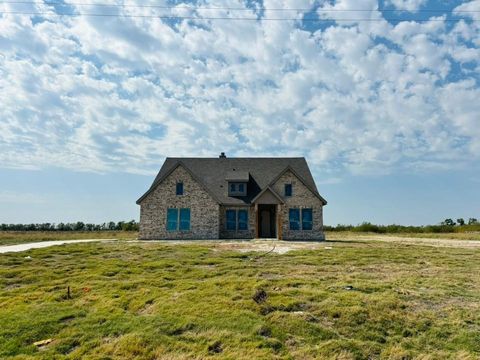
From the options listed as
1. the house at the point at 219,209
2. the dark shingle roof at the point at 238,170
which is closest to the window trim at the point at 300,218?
the house at the point at 219,209

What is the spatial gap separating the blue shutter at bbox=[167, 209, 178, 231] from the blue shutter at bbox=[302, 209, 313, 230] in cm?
895

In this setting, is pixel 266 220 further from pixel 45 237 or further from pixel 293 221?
pixel 45 237

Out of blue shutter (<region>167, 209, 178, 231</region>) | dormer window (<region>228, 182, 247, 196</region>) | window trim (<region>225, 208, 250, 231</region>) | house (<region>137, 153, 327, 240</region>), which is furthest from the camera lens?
dormer window (<region>228, 182, 247, 196</region>)

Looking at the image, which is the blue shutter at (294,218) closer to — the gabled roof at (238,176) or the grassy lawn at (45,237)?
the gabled roof at (238,176)

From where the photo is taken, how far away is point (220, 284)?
830 cm

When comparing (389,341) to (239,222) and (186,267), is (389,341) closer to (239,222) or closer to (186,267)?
(186,267)

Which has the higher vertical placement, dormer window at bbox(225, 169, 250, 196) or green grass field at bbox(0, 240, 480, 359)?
dormer window at bbox(225, 169, 250, 196)

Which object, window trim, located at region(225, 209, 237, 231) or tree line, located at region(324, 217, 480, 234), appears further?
tree line, located at region(324, 217, 480, 234)

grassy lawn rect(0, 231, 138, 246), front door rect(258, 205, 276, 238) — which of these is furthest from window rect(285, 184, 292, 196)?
grassy lawn rect(0, 231, 138, 246)

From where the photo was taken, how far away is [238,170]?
29.8 m

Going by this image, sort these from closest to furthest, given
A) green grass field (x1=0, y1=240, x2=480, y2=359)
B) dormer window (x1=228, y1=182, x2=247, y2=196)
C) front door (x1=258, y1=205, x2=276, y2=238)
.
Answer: green grass field (x1=0, y1=240, x2=480, y2=359) < dormer window (x1=228, y1=182, x2=247, y2=196) < front door (x1=258, y1=205, x2=276, y2=238)

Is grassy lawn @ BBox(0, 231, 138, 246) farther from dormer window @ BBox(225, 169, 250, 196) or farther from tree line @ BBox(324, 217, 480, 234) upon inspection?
tree line @ BBox(324, 217, 480, 234)

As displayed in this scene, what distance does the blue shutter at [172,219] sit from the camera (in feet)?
85.1

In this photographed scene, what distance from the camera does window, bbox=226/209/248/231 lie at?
87.4 ft
